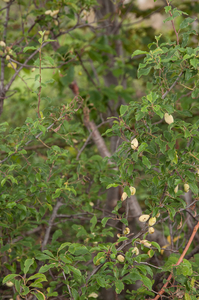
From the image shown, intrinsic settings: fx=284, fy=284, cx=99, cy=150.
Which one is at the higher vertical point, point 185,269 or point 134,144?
point 134,144

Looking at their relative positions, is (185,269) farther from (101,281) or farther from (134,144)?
(134,144)

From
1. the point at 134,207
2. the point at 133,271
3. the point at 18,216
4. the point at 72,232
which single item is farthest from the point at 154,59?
the point at 72,232

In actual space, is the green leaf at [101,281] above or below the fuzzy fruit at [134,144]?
below

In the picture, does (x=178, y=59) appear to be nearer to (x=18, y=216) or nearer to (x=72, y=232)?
(x=18, y=216)

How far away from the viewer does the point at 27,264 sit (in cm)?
97

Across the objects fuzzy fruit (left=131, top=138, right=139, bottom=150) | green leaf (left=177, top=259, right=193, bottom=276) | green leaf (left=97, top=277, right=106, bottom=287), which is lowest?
green leaf (left=177, top=259, right=193, bottom=276)

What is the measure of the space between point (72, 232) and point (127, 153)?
5.79 feet

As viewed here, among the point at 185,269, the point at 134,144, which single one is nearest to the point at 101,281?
the point at 185,269

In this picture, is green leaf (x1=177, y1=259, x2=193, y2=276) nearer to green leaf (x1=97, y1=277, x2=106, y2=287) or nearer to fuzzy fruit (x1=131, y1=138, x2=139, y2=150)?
green leaf (x1=97, y1=277, x2=106, y2=287)

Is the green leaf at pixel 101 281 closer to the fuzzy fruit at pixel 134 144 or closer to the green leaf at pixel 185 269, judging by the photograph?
the green leaf at pixel 185 269

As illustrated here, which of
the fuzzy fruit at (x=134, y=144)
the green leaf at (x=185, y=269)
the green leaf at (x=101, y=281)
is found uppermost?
the fuzzy fruit at (x=134, y=144)

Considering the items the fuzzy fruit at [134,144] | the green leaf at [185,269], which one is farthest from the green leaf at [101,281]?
the fuzzy fruit at [134,144]

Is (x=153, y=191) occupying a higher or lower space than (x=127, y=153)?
lower

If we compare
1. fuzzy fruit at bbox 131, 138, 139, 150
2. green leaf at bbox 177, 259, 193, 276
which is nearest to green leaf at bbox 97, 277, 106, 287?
green leaf at bbox 177, 259, 193, 276
